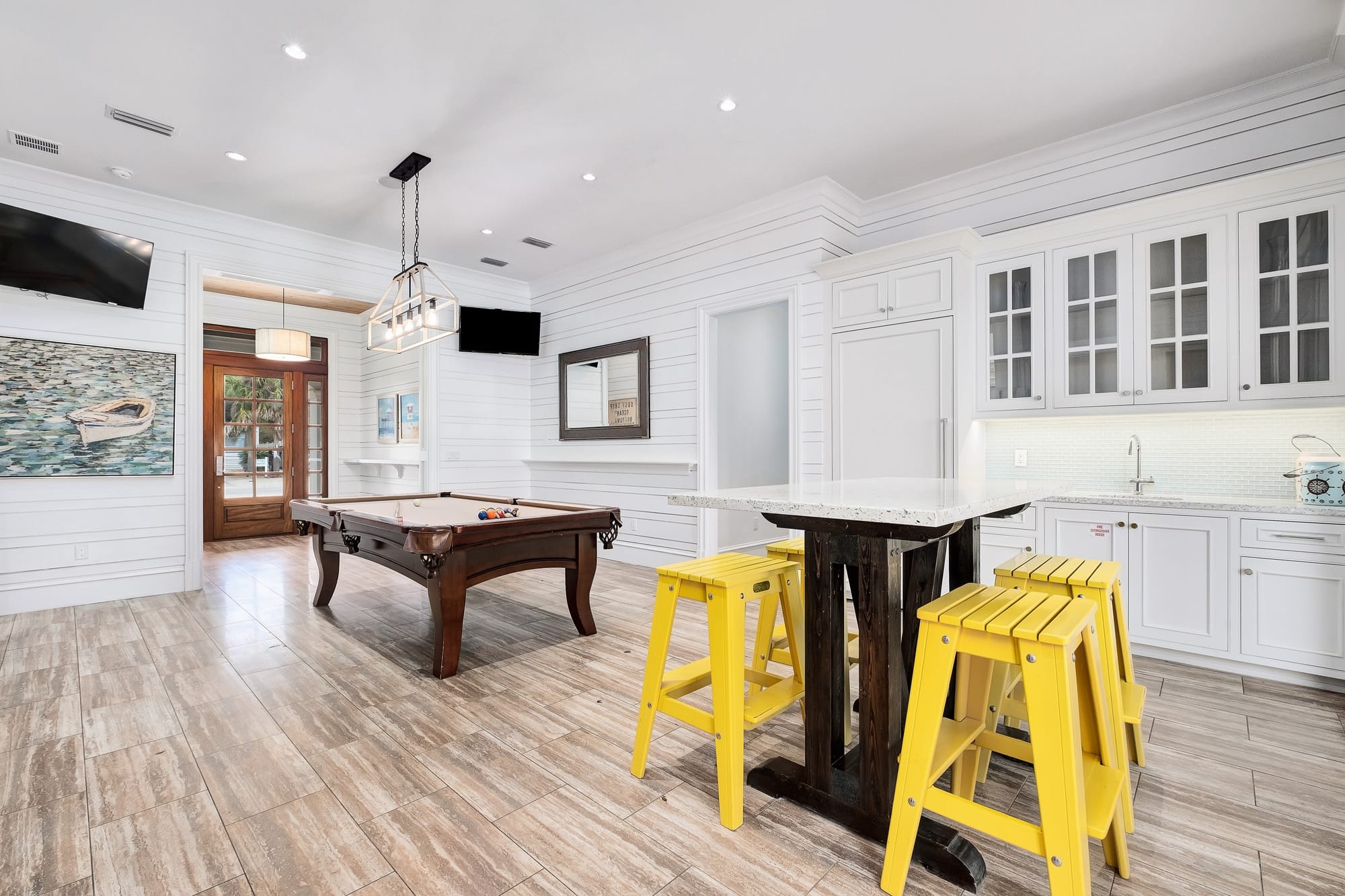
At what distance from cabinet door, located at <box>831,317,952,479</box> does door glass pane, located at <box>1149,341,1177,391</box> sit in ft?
3.23

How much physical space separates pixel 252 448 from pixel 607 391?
16.2 ft

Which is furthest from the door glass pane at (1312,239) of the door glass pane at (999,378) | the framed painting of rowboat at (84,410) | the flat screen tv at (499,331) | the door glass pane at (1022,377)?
the framed painting of rowboat at (84,410)

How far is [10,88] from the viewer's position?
127 inches

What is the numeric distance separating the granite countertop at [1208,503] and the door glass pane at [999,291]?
120 centimetres

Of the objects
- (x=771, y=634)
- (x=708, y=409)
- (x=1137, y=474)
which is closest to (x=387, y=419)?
(x=708, y=409)

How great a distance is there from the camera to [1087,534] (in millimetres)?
3275

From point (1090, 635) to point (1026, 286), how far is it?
2834mm

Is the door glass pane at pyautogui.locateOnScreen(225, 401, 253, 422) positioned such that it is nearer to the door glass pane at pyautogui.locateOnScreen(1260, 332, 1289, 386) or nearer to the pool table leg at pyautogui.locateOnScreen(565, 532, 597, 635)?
the pool table leg at pyautogui.locateOnScreen(565, 532, 597, 635)

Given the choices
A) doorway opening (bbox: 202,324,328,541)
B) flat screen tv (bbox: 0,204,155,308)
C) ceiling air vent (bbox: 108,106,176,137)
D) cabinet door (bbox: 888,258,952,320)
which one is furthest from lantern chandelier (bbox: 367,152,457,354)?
doorway opening (bbox: 202,324,328,541)

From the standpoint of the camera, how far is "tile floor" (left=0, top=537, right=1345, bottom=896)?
161 centimetres

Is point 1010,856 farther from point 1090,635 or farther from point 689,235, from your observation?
point 689,235

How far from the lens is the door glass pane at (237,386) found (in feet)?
24.7

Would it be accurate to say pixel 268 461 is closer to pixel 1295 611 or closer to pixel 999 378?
pixel 999 378

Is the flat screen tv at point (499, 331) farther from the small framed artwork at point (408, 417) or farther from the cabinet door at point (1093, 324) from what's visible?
the cabinet door at point (1093, 324)
